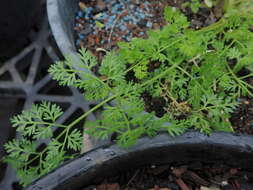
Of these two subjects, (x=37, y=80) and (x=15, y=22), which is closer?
(x=15, y=22)

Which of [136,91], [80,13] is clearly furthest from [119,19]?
[136,91]

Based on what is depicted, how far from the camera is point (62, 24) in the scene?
0.94m

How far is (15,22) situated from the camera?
45.7 inches

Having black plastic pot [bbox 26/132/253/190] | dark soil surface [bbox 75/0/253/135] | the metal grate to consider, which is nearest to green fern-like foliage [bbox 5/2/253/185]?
black plastic pot [bbox 26/132/253/190]

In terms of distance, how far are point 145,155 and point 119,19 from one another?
23.8 inches

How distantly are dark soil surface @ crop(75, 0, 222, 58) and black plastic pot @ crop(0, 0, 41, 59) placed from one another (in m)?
0.17

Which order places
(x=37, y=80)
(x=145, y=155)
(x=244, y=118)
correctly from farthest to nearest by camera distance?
(x=37, y=80) → (x=244, y=118) → (x=145, y=155)

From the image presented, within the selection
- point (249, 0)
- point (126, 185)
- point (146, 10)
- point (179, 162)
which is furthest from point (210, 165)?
point (146, 10)

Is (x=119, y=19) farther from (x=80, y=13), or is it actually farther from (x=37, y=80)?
(x=37, y=80)

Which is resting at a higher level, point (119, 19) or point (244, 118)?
point (119, 19)

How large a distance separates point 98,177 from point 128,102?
174 millimetres

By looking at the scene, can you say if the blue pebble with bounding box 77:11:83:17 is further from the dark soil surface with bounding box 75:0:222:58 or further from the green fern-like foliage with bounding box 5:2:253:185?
the green fern-like foliage with bounding box 5:2:253:185

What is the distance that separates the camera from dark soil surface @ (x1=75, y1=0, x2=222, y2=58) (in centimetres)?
115

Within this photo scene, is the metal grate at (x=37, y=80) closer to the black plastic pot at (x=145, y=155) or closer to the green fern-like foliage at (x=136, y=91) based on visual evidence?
the green fern-like foliage at (x=136, y=91)
